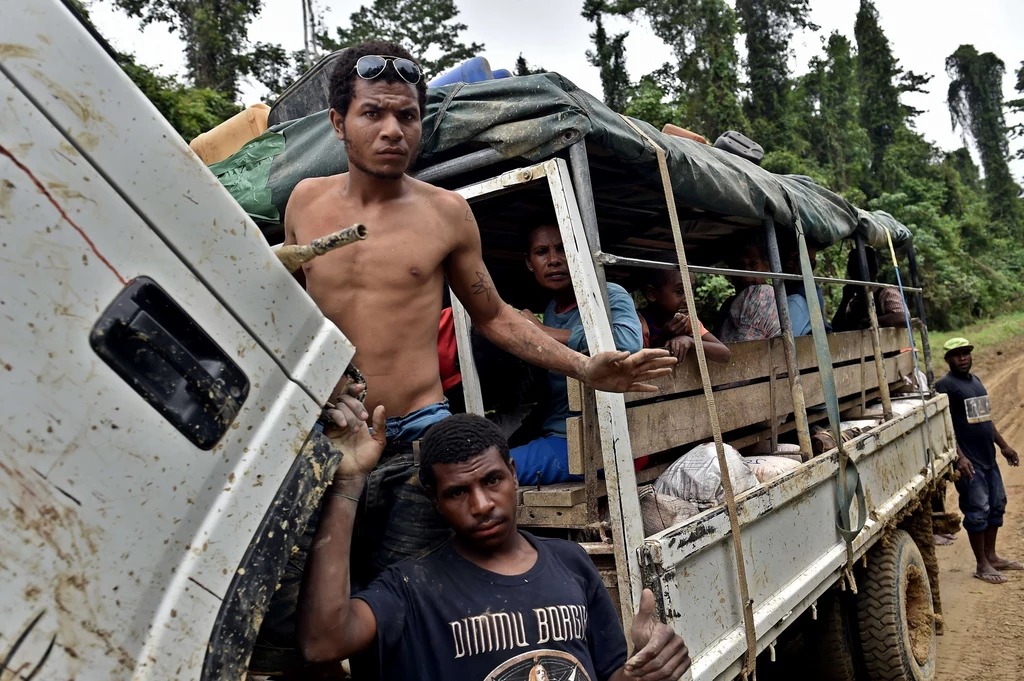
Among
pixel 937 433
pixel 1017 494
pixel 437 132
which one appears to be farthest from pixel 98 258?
pixel 1017 494

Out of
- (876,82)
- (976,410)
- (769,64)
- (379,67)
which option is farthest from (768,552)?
(876,82)

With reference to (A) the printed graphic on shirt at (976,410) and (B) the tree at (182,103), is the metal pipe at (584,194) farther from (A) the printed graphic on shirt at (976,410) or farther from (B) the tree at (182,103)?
(B) the tree at (182,103)

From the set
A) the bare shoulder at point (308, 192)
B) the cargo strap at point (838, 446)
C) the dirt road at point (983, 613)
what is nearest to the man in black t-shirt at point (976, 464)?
the dirt road at point (983, 613)

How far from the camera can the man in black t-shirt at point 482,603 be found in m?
1.44

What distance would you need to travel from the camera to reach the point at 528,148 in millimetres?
2385

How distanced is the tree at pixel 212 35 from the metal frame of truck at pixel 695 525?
46.2ft

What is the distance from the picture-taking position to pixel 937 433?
223 inches

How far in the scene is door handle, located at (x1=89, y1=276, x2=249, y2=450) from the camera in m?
0.88

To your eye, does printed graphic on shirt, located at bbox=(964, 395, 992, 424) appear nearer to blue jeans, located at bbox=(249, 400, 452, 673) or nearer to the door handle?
blue jeans, located at bbox=(249, 400, 452, 673)

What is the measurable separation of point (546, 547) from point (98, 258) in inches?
45.1

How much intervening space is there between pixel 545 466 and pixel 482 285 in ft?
2.78

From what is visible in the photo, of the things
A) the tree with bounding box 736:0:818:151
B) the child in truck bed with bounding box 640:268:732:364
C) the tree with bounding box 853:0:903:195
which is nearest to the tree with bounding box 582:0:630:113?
the tree with bounding box 736:0:818:151

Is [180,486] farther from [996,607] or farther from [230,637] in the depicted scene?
[996,607]

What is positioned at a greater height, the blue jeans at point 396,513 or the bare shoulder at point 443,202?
the bare shoulder at point 443,202
